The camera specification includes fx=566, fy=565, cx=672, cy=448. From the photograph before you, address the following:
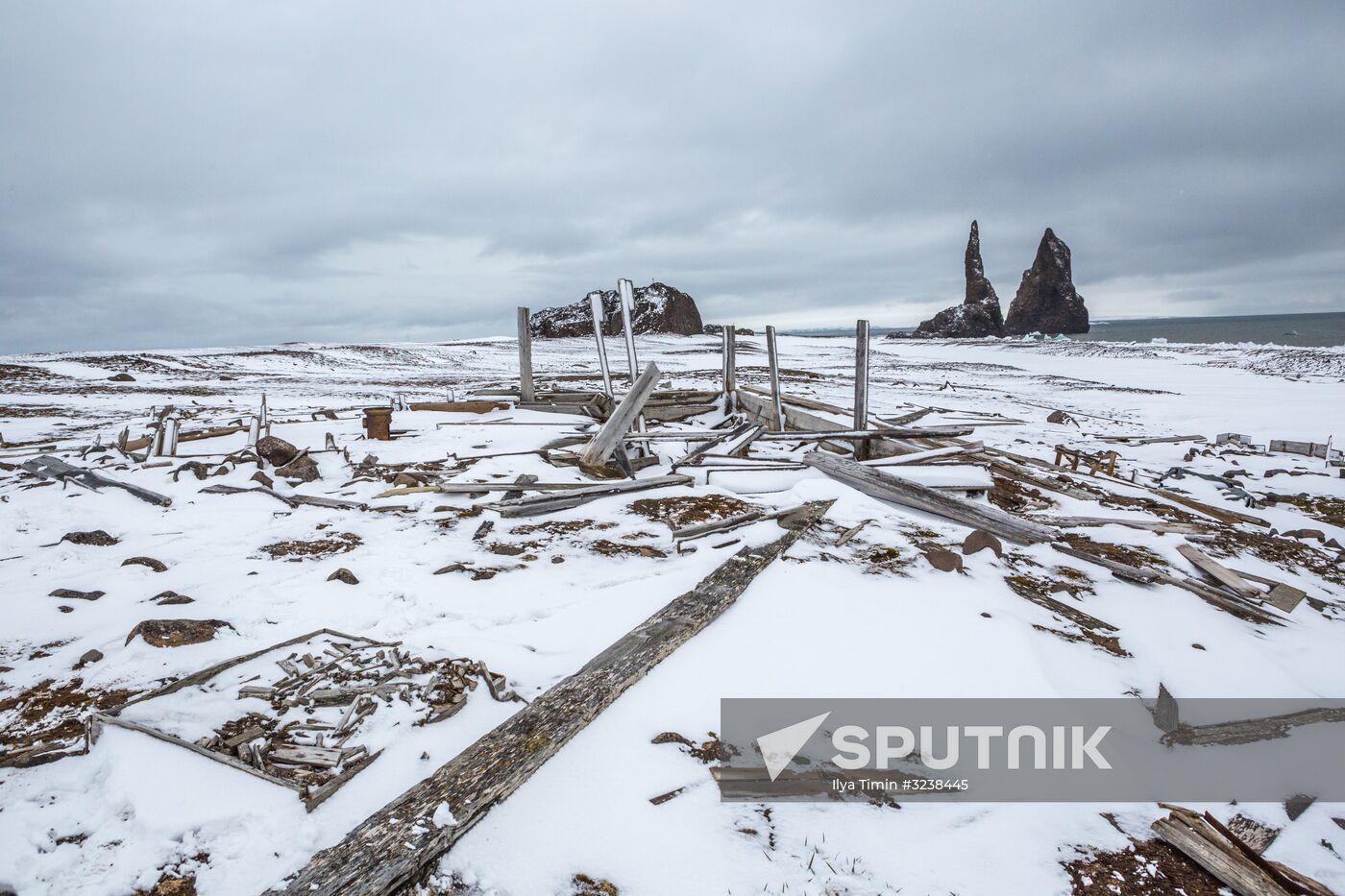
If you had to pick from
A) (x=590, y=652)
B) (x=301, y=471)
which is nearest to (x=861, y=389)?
(x=590, y=652)

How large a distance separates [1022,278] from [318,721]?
102 metres

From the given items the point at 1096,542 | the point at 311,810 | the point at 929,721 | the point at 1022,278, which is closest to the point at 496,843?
the point at 311,810

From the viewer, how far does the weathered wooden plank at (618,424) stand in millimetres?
7215

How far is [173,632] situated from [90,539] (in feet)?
8.74

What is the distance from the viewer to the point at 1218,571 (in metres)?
4.54

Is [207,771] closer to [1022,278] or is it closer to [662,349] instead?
[662,349]

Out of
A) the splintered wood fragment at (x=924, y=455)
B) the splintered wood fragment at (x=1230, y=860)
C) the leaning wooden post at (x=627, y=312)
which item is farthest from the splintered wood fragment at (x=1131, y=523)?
the leaning wooden post at (x=627, y=312)

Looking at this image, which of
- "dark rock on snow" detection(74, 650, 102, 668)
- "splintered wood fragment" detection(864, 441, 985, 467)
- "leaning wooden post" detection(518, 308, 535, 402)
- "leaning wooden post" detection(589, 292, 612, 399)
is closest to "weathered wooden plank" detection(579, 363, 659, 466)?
"leaning wooden post" detection(589, 292, 612, 399)

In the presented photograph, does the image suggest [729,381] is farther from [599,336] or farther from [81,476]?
[81,476]

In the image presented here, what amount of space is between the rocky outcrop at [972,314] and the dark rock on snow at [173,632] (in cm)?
7182

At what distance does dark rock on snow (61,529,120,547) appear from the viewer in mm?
5023

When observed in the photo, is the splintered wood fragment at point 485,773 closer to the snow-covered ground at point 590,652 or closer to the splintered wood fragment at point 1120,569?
the snow-covered ground at point 590,652

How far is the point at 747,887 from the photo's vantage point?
2.00 metres

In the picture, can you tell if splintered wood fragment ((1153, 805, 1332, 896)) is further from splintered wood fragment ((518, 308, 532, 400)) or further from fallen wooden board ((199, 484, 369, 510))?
splintered wood fragment ((518, 308, 532, 400))
